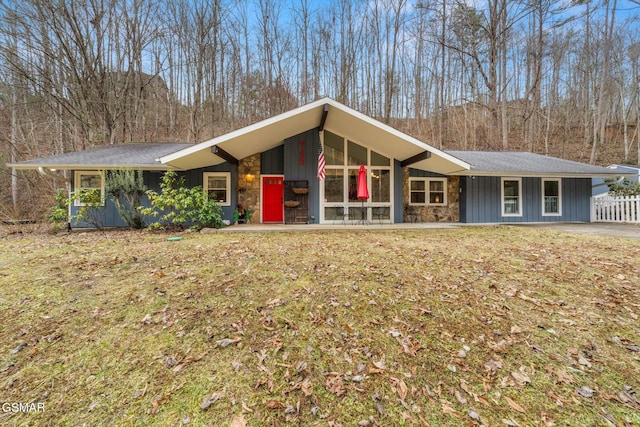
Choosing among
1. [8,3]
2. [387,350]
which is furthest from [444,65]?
[8,3]

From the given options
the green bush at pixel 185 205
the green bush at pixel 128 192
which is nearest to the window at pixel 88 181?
the green bush at pixel 128 192

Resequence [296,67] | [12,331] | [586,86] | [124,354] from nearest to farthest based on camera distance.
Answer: [124,354], [12,331], [296,67], [586,86]

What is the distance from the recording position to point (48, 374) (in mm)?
2168

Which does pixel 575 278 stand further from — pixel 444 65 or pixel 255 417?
pixel 444 65

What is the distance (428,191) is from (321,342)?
32.2ft

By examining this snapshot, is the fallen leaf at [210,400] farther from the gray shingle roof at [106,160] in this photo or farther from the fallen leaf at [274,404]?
the gray shingle roof at [106,160]

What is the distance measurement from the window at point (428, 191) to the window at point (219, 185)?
7.22 m

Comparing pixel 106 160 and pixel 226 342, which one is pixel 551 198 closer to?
pixel 226 342

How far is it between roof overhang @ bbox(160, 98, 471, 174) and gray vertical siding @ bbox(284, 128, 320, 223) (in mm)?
285

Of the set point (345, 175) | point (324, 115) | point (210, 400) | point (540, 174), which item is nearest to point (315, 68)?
point (345, 175)

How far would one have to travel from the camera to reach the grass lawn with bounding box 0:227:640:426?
1901mm

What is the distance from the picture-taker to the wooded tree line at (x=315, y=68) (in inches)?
488

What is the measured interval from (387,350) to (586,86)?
27.9 m

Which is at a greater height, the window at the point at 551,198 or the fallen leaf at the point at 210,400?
the window at the point at 551,198
